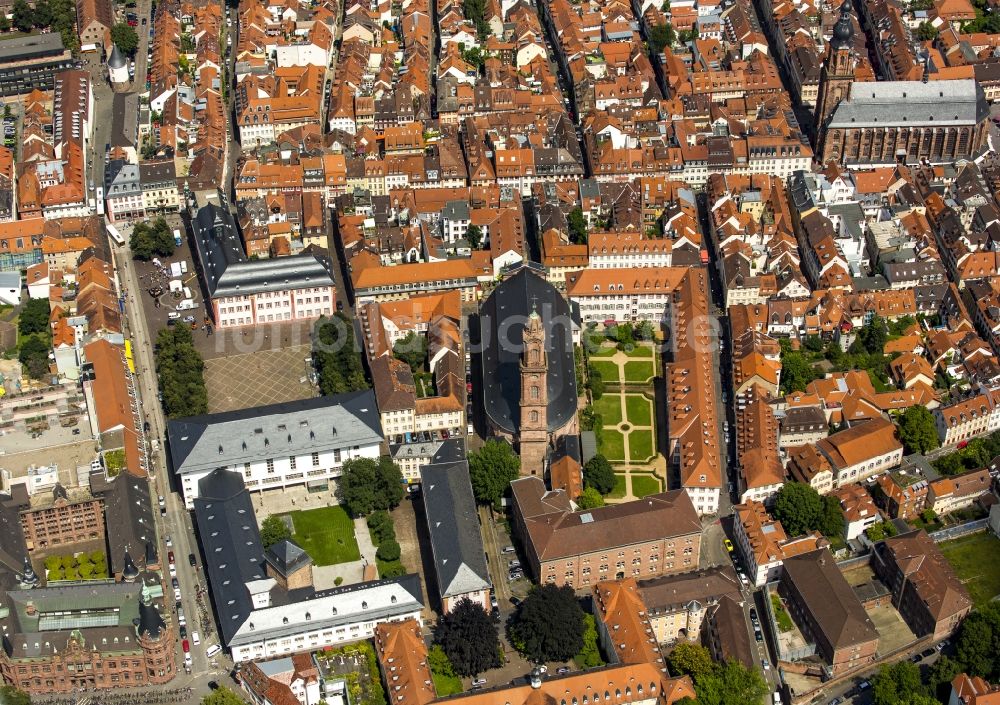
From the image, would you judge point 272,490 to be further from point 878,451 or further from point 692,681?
point 878,451

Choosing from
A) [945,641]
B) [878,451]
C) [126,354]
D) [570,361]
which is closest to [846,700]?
[945,641]

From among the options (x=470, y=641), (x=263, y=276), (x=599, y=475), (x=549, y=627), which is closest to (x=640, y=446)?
(x=599, y=475)

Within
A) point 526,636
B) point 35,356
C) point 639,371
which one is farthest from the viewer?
point 639,371

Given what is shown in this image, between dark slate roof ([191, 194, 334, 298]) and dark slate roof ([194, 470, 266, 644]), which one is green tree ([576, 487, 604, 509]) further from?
dark slate roof ([191, 194, 334, 298])

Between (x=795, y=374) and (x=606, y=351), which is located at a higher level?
(x=606, y=351)

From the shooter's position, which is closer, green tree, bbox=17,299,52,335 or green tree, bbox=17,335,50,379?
green tree, bbox=17,335,50,379

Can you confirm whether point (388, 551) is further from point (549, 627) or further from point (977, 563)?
point (977, 563)

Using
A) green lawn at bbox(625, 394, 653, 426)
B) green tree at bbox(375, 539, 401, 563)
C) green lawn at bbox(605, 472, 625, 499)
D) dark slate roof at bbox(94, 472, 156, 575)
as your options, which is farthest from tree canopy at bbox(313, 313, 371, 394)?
green lawn at bbox(605, 472, 625, 499)
